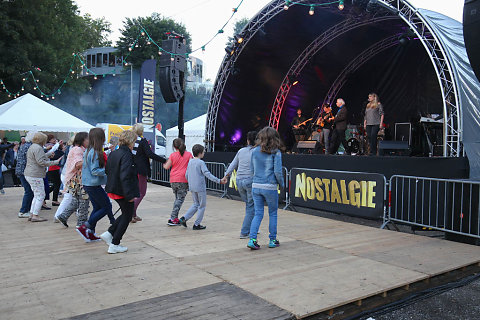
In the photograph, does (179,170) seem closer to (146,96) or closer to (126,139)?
(126,139)

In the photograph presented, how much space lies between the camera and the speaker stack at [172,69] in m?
15.2

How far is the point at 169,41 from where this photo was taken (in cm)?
1530

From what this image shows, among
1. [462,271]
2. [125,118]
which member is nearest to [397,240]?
[462,271]

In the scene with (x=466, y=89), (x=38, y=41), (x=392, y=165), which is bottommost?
(x=392, y=165)

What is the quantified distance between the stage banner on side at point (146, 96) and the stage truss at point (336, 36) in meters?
3.70

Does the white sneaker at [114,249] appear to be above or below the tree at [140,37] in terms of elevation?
below

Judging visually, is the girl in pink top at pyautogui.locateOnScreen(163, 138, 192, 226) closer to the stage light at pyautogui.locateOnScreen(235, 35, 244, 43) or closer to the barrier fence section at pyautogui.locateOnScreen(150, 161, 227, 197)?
the barrier fence section at pyautogui.locateOnScreen(150, 161, 227, 197)

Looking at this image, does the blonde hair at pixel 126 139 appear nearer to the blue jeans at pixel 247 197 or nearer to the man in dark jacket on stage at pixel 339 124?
the blue jeans at pixel 247 197

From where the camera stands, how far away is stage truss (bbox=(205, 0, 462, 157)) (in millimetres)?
8930

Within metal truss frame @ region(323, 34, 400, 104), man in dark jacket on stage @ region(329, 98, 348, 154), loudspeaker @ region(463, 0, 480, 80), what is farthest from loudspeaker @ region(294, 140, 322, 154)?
loudspeaker @ region(463, 0, 480, 80)

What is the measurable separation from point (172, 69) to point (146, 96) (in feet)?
10.5

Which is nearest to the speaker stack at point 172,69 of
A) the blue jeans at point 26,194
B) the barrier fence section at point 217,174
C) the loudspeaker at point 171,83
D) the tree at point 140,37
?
the loudspeaker at point 171,83

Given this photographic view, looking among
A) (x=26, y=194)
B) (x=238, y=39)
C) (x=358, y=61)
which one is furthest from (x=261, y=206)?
(x=358, y=61)

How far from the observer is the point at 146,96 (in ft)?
58.7
